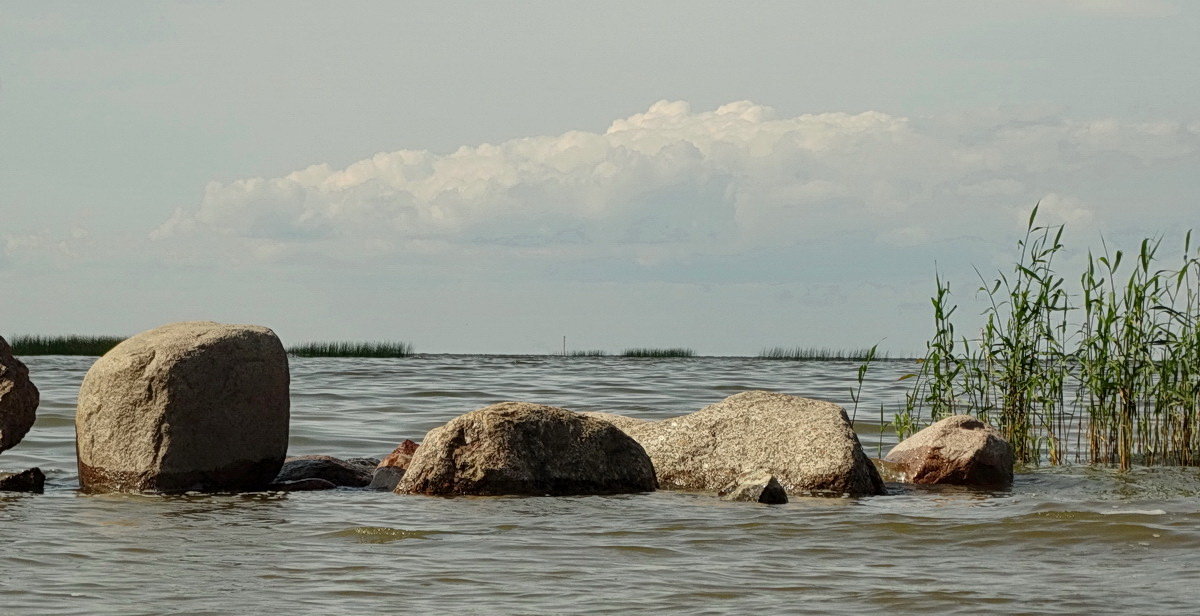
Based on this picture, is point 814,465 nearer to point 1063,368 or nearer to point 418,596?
point 1063,368

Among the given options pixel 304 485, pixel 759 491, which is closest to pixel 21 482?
pixel 304 485

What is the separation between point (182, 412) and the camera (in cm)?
1027

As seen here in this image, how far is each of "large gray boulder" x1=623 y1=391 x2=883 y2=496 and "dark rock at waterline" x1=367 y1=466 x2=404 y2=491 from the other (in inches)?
89.3

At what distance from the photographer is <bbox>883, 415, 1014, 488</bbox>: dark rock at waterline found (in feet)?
36.4

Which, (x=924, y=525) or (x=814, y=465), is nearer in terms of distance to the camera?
(x=924, y=525)

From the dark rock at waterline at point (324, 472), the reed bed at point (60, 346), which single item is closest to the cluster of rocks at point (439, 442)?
the dark rock at waterline at point (324, 472)

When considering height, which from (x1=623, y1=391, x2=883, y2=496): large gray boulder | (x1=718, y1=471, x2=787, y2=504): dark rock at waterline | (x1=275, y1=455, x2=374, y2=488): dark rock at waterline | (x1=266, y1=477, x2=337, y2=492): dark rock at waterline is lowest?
(x1=266, y1=477, x2=337, y2=492): dark rock at waterline

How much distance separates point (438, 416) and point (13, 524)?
395 inches

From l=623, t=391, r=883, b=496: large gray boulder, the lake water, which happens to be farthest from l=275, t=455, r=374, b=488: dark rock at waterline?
l=623, t=391, r=883, b=496: large gray boulder

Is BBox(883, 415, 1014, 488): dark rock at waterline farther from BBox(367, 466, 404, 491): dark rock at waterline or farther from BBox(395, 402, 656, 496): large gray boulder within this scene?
BBox(367, 466, 404, 491): dark rock at waterline

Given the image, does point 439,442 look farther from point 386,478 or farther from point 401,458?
point 401,458

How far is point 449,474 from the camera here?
10.2 meters

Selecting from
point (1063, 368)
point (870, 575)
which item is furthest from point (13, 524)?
point (1063, 368)

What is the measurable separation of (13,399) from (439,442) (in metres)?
4.03
